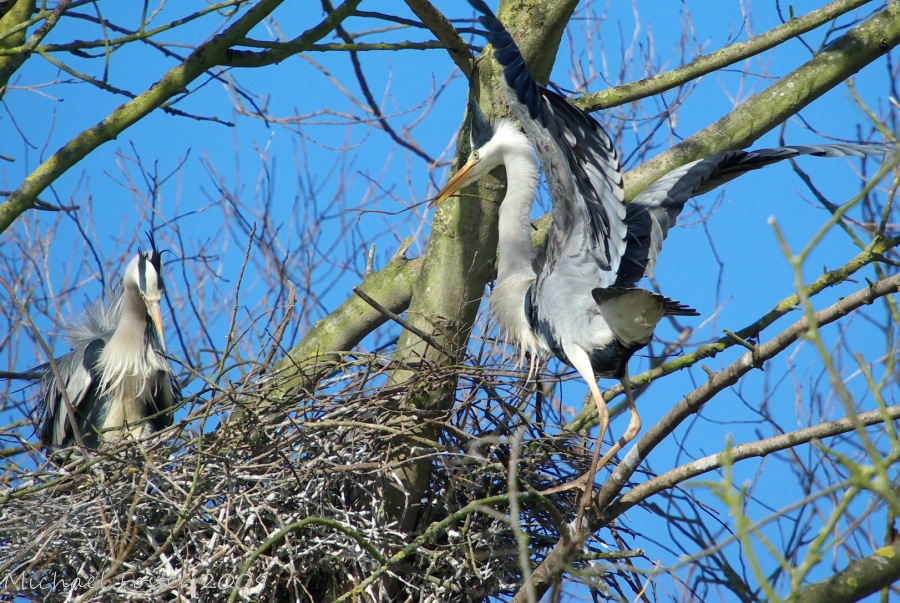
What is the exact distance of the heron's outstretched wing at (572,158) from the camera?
2629 millimetres

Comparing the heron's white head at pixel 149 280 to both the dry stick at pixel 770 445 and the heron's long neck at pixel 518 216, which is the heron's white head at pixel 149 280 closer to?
the heron's long neck at pixel 518 216

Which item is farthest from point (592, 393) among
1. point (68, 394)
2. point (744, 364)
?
point (68, 394)

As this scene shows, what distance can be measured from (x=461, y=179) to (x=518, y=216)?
270 mm

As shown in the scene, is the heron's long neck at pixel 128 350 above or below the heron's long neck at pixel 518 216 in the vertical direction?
above

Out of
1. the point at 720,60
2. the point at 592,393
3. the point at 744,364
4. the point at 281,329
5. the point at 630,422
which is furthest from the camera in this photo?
the point at 720,60

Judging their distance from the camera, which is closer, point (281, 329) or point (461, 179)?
point (281, 329)

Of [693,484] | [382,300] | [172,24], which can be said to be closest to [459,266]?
[382,300]

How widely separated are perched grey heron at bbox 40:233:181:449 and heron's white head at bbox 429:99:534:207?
1.36 metres

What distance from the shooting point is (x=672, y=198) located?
122 inches

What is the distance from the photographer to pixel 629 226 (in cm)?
310

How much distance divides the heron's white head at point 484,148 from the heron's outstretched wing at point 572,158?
382mm

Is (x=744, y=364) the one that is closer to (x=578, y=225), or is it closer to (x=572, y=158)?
(x=572, y=158)

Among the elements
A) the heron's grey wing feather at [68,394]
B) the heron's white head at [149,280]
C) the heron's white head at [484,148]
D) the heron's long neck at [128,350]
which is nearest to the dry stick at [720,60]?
the heron's white head at [484,148]

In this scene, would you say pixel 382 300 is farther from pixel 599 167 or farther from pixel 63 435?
pixel 63 435
